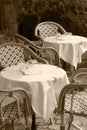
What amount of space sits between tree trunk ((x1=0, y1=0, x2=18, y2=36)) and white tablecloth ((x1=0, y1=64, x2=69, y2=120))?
3.70 meters

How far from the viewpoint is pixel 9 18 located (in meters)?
7.64

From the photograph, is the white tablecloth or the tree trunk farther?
Result: the tree trunk

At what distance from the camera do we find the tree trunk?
25.0ft

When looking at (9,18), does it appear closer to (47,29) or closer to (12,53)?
(47,29)

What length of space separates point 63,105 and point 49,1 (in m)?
4.48

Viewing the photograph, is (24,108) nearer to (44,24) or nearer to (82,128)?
(82,128)

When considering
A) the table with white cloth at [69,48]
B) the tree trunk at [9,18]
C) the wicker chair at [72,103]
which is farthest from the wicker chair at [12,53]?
the tree trunk at [9,18]

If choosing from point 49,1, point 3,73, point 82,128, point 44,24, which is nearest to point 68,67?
point 44,24

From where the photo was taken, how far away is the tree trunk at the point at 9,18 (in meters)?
7.61

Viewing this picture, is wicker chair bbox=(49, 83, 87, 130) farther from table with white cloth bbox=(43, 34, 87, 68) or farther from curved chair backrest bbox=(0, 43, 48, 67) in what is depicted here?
table with white cloth bbox=(43, 34, 87, 68)

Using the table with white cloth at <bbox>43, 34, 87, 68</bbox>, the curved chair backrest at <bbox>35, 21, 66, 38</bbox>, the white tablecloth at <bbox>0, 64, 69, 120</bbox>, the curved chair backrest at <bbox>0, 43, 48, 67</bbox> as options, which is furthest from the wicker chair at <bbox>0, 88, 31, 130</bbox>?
the curved chair backrest at <bbox>35, 21, 66, 38</bbox>

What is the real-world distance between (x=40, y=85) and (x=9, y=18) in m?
4.06

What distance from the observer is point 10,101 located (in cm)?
385

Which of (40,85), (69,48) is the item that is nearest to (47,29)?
(69,48)
